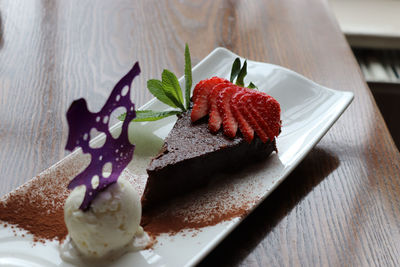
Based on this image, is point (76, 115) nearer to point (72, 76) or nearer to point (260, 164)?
point (260, 164)

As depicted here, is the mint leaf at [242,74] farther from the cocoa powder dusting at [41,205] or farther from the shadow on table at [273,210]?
the cocoa powder dusting at [41,205]

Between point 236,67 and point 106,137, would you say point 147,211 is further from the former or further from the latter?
point 236,67

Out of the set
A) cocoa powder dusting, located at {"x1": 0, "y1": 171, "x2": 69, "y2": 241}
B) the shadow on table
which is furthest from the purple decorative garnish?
the shadow on table

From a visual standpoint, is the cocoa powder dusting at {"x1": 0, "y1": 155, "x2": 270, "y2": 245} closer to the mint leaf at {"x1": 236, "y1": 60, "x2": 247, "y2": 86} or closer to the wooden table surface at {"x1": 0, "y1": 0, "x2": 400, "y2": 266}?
the wooden table surface at {"x1": 0, "y1": 0, "x2": 400, "y2": 266}

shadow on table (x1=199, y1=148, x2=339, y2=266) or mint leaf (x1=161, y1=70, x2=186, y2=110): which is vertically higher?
mint leaf (x1=161, y1=70, x2=186, y2=110)

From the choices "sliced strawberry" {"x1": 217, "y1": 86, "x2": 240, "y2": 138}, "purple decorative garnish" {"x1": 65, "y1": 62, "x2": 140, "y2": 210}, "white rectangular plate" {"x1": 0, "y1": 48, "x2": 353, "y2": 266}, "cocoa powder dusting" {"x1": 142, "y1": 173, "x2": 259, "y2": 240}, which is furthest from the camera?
"sliced strawberry" {"x1": 217, "y1": 86, "x2": 240, "y2": 138}

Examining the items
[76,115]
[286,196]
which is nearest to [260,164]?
[286,196]

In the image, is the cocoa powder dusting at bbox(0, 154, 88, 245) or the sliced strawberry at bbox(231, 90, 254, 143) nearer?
the cocoa powder dusting at bbox(0, 154, 88, 245)

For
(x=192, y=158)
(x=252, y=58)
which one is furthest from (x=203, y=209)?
(x=252, y=58)

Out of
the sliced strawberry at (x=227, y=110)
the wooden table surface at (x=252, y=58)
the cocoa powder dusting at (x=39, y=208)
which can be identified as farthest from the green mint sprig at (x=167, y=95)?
the cocoa powder dusting at (x=39, y=208)
